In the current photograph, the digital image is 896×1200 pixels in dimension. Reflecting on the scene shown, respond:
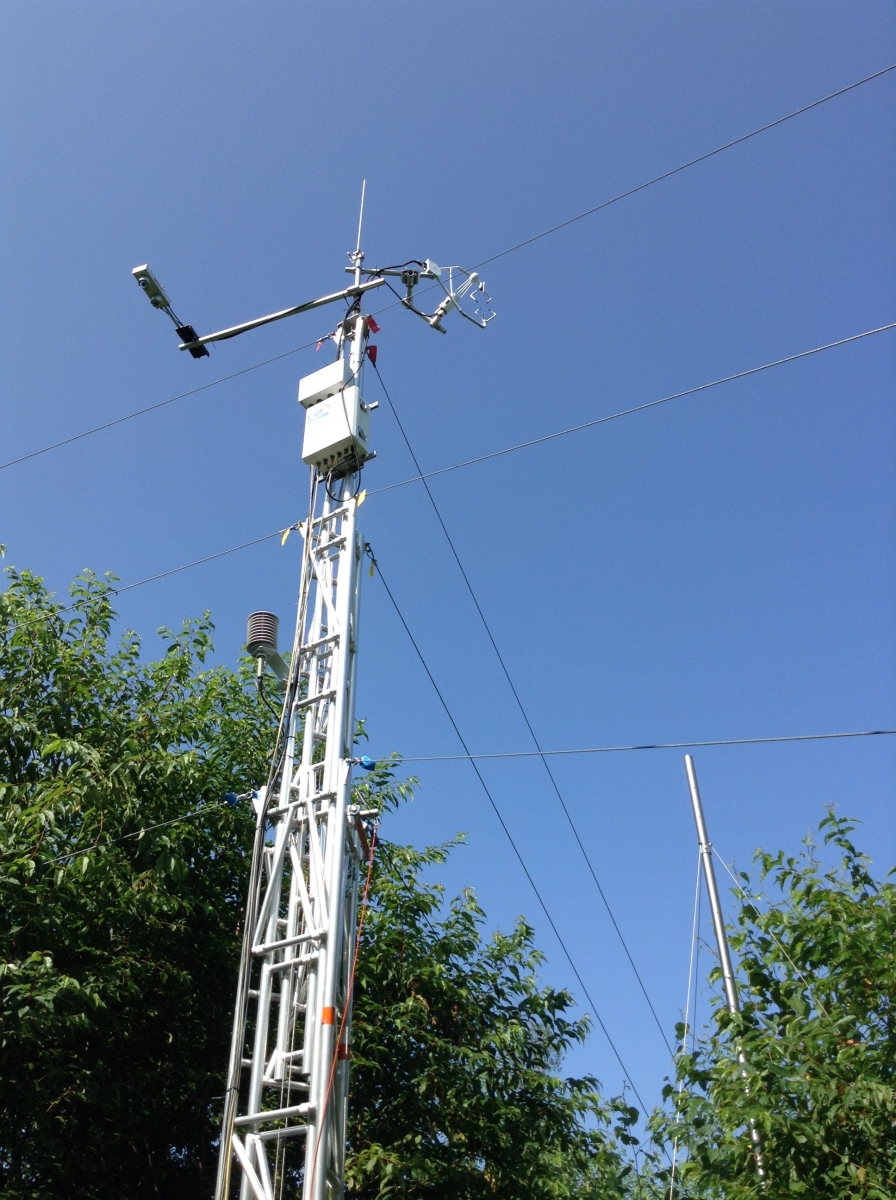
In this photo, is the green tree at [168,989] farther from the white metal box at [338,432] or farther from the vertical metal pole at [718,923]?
the white metal box at [338,432]

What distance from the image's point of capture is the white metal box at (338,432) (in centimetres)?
880

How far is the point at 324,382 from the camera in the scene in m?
9.23

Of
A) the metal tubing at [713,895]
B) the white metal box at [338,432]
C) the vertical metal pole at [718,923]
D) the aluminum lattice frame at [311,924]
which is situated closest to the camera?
the aluminum lattice frame at [311,924]

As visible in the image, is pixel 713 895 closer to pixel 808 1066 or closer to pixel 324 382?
pixel 808 1066

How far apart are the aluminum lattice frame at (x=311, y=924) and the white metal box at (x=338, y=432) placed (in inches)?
18.7

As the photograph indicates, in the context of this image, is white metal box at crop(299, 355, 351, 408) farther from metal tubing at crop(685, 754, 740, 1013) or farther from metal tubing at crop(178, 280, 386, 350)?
metal tubing at crop(685, 754, 740, 1013)

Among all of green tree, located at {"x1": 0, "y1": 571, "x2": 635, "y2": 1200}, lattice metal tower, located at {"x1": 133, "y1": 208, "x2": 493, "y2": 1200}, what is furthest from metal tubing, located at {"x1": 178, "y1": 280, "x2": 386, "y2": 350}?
green tree, located at {"x1": 0, "y1": 571, "x2": 635, "y2": 1200}

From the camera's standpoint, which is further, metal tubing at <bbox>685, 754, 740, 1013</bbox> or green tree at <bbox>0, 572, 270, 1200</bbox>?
green tree at <bbox>0, 572, 270, 1200</bbox>

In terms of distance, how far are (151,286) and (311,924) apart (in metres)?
5.81

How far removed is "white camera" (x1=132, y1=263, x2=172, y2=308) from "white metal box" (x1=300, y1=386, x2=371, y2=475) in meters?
1.75

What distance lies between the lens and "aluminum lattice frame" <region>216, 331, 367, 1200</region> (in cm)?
617

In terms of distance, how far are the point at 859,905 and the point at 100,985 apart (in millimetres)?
6637

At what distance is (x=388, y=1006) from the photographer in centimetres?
1077

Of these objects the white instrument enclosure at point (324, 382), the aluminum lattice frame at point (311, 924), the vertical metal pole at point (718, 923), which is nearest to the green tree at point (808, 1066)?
the vertical metal pole at point (718, 923)
